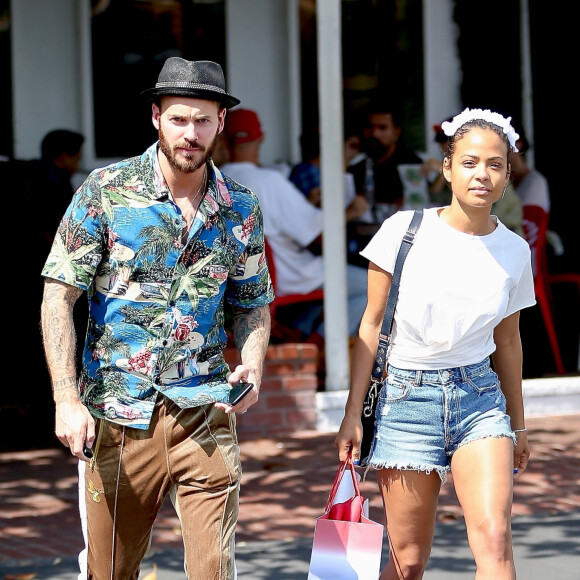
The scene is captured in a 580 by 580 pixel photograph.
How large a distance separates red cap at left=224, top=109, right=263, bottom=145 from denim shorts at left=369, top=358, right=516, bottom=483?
5.11 m

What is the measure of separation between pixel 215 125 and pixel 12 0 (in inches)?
253

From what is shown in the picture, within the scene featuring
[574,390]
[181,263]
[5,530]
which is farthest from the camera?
[574,390]

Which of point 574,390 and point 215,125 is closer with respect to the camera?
point 215,125

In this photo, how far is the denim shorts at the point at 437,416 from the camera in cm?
387

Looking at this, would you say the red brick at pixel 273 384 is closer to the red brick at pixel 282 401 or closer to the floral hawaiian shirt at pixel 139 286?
the red brick at pixel 282 401

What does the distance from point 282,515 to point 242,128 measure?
332 cm

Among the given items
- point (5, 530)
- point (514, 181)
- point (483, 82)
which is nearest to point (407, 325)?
point (5, 530)

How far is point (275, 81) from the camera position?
404 inches

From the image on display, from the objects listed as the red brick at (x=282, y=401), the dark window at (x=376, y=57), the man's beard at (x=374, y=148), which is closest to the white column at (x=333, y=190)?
the red brick at (x=282, y=401)

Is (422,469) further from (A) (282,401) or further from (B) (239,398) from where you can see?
(A) (282,401)

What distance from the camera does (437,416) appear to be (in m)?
3.87

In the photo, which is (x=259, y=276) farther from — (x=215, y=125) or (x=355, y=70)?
(x=355, y=70)

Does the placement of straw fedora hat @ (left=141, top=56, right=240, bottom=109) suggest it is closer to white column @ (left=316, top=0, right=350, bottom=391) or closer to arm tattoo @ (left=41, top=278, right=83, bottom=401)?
arm tattoo @ (left=41, top=278, right=83, bottom=401)

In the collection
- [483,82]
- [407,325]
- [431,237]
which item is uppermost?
[483,82]
